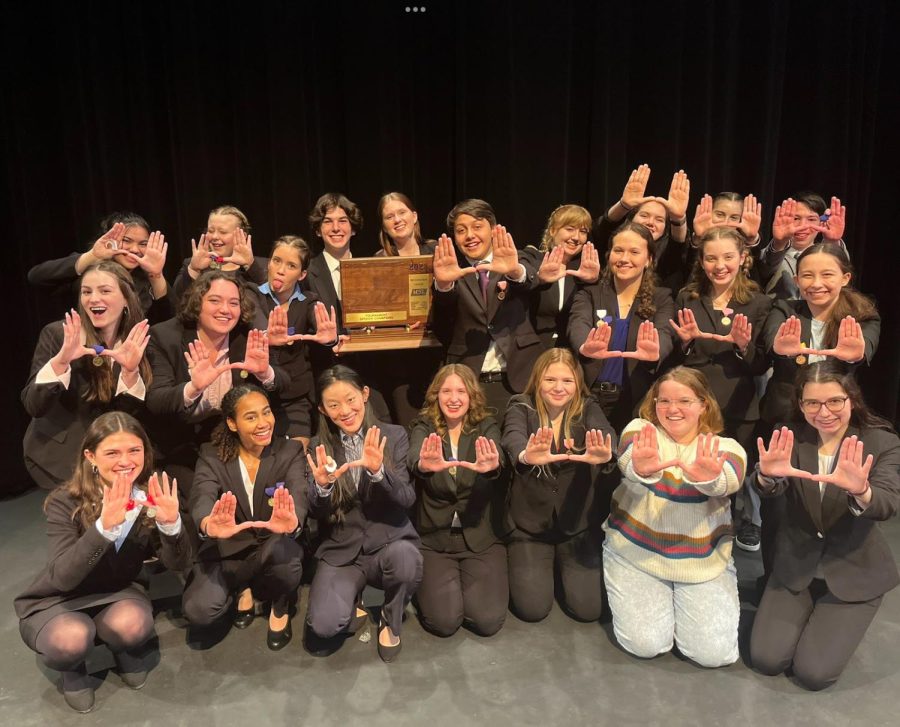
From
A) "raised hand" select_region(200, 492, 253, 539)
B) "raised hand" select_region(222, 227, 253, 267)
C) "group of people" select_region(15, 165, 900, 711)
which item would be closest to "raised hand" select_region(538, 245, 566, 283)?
"group of people" select_region(15, 165, 900, 711)

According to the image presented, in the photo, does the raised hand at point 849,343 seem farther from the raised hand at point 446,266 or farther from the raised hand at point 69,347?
the raised hand at point 69,347

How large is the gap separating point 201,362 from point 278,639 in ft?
3.93

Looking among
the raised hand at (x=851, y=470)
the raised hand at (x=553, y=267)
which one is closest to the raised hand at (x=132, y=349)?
the raised hand at (x=553, y=267)

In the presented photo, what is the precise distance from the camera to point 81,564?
2.89 meters

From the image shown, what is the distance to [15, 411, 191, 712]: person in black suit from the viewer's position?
290cm

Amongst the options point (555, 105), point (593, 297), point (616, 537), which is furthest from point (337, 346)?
point (555, 105)

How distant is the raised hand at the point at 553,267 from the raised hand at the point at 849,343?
3.63ft

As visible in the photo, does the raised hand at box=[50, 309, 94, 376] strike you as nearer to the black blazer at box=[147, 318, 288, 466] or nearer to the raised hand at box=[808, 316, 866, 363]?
the black blazer at box=[147, 318, 288, 466]

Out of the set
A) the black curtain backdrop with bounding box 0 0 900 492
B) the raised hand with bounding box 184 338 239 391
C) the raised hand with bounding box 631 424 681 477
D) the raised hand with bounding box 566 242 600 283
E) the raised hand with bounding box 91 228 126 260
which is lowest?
the raised hand with bounding box 631 424 681 477

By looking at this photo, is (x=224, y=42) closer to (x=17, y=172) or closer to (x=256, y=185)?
(x=256, y=185)

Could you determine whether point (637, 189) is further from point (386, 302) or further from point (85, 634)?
point (85, 634)

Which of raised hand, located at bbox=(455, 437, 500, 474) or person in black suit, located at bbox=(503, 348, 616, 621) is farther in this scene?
person in black suit, located at bbox=(503, 348, 616, 621)

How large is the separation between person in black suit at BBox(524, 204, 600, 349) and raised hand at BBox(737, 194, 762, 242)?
28.4 inches

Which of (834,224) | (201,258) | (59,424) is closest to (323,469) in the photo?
(59,424)
